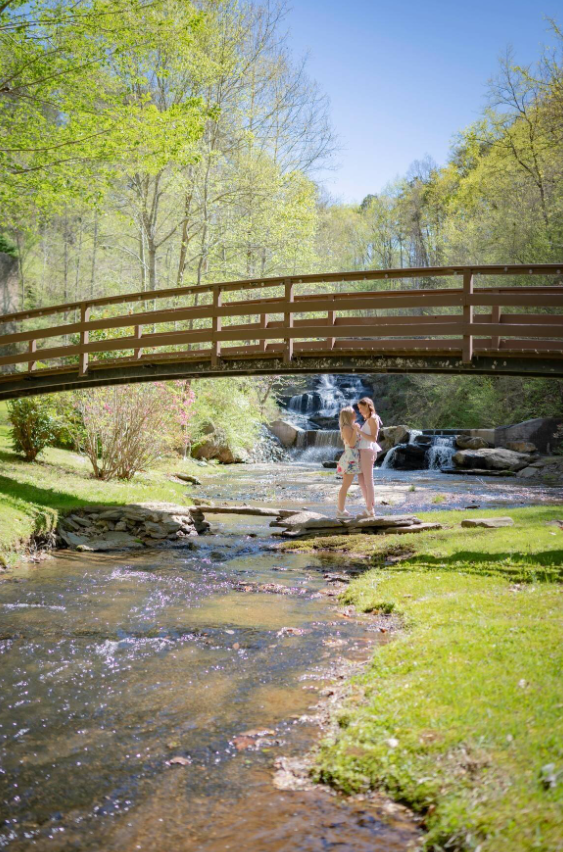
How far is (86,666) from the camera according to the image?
18.4ft

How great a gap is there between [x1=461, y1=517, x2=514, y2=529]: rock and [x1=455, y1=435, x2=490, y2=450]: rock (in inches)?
626

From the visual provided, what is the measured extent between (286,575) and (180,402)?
31.8 feet

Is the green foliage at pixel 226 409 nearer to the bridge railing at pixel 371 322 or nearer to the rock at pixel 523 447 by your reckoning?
the bridge railing at pixel 371 322

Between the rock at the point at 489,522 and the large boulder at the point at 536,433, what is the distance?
15666 mm

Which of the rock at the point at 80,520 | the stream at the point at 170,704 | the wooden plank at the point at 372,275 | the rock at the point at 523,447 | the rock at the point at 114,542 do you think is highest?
the wooden plank at the point at 372,275

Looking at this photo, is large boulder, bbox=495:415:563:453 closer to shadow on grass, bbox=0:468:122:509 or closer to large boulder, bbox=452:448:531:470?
large boulder, bbox=452:448:531:470

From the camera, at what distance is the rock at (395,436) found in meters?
29.8

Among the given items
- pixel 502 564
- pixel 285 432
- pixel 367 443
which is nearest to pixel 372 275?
pixel 367 443

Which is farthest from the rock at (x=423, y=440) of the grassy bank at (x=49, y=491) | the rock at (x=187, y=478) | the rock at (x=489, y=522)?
the rock at (x=489, y=522)

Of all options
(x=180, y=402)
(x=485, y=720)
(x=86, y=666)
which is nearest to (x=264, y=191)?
(x=180, y=402)

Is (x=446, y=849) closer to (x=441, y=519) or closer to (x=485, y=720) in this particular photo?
(x=485, y=720)

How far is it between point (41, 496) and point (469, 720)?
377 inches

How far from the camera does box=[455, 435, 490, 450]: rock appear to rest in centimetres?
2658

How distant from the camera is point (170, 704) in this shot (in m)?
4.83
